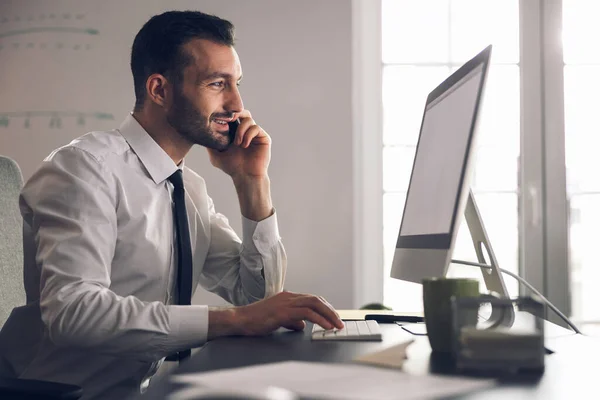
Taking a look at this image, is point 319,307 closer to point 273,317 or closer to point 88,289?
point 273,317

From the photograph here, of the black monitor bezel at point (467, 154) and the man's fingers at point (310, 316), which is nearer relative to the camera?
the black monitor bezel at point (467, 154)

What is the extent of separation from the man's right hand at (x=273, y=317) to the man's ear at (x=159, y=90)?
63 centimetres

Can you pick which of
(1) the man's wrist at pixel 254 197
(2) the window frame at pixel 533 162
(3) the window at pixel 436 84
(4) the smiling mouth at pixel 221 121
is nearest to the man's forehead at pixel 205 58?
(4) the smiling mouth at pixel 221 121

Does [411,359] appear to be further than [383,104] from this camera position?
No

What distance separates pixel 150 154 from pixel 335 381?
0.91 metres

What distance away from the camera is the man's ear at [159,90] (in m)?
1.63

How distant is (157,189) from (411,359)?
0.79m

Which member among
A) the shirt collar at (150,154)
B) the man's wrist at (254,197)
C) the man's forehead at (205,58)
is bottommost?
the man's wrist at (254,197)

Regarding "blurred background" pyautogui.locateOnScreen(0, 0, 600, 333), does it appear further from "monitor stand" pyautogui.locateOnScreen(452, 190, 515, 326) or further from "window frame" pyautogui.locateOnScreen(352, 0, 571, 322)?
"monitor stand" pyautogui.locateOnScreen(452, 190, 515, 326)

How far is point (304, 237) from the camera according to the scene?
2656 millimetres

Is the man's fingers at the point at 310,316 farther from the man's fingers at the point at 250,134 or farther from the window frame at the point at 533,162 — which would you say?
the window frame at the point at 533,162

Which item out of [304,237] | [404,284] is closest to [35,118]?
[304,237]

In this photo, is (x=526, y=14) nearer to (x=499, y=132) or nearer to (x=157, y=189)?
(x=499, y=132)

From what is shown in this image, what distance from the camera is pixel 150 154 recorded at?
1.51m
